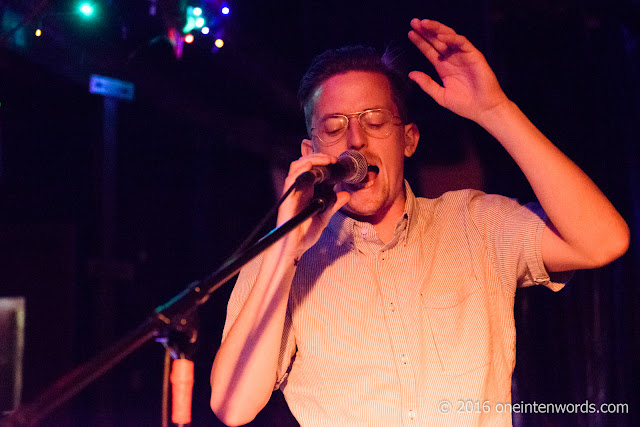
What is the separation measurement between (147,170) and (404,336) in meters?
3.61

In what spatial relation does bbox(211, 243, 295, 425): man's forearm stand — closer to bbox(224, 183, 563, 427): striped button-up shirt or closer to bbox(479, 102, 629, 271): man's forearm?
bbox(224, 183, 563, 427): striped button-up shirt

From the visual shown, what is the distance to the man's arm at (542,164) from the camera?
1778 millimetres

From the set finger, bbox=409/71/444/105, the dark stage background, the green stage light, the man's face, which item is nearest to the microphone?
the man's face

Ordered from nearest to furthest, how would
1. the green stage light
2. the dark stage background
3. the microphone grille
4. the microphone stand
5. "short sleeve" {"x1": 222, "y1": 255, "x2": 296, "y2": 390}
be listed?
1. the microphone stand
2. the microphone grille
3. "short sleeve" {"x1": 222, "y1": 255, "x2": 296, "y2": 390}
4. the dark stage background
5. the green stage light

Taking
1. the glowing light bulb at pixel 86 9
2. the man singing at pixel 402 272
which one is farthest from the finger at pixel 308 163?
the glowing light bulb at pixel 86 9

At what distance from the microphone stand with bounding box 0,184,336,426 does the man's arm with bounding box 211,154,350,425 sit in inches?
15.2

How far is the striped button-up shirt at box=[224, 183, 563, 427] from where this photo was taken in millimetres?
1956

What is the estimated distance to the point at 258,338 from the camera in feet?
6.40

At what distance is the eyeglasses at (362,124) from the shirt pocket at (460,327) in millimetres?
637

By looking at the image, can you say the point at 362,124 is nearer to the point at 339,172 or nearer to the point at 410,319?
the point at 339,172

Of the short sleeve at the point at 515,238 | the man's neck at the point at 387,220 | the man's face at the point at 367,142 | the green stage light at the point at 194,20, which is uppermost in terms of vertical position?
the green stage light at the point at 194,20

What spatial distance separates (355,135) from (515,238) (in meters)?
0.68

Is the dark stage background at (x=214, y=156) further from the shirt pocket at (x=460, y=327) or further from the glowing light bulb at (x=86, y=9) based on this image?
the shirt pocket at (x=460, y=327)

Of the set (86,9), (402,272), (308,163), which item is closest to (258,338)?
(402,272)
